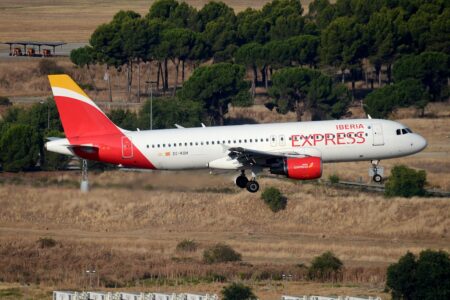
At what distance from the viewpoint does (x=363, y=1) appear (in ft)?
623

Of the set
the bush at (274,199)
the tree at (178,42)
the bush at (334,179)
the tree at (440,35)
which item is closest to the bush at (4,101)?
the tree at (178,42)

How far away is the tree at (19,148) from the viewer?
395 ft

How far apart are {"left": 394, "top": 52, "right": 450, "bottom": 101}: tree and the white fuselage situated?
8538 centimetres

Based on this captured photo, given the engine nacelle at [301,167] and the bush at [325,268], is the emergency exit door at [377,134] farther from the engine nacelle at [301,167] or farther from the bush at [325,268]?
the bush at [325,268]

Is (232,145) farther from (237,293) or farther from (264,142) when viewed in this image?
(237,293)

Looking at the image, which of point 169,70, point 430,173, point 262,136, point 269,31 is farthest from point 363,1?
point 262,136

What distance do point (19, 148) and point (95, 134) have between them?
43616mm

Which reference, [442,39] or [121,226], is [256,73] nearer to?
[442,39]

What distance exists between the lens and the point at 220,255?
10038cm

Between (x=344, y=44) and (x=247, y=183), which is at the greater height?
(x=344, y=44)

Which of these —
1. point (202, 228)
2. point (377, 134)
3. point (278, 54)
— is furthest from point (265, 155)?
point (278, 54)

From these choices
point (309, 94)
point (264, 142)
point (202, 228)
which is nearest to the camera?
point (264, 142)

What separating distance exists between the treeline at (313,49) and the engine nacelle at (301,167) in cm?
7382

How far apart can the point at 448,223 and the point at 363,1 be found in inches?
3385
